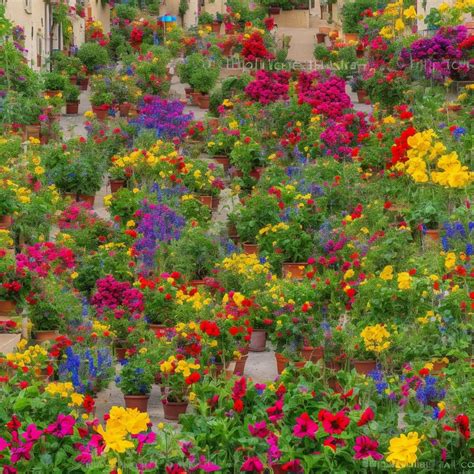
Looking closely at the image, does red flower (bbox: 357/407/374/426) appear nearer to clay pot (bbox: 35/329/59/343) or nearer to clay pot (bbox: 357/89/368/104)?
clay pot (bbox: 35/329/59/343)

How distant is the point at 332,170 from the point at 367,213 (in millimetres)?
1739

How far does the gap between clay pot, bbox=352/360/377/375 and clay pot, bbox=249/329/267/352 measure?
57.7 inches

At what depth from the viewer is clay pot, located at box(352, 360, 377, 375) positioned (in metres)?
13.8

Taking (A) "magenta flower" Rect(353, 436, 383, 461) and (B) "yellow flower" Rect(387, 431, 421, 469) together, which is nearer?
(B) "yellow flower" Rect(387, 431, 421, 469)

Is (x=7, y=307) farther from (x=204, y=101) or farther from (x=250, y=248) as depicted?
(x=204, y=101)

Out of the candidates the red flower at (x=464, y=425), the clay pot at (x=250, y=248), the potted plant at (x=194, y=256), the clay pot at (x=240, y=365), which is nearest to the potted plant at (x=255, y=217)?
the clay pot at (x=250, y=248)

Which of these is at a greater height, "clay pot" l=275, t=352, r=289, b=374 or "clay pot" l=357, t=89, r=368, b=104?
"clay pot" l=357, t=89, r=368, b=104

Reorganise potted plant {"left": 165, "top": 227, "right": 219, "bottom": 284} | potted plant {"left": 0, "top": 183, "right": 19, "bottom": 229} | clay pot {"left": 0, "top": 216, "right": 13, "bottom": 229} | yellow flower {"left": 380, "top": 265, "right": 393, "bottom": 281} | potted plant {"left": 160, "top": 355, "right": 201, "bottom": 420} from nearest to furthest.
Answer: potted plant {"left": 160, "top": 355, "right": 201, "bottom": 420} < yellow flower {"left": 380, "top": 265, "right": 393, "bottom": 281} < potted plant {"left": 0, "top": 183, "right": 19, "bottom": 229} < clay pot {"left": 0, "top": 216, "right": 13, "bottom": 229} < potted plant {"left": 165, "top": 227, "right": 219, "bottom": 284}

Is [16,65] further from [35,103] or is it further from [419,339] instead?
[419,339]

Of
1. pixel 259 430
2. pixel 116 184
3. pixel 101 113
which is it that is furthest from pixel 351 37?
pixel 259 430

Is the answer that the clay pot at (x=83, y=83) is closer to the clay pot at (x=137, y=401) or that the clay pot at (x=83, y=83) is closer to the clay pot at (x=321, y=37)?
the clay pot at (x=321, y=37)

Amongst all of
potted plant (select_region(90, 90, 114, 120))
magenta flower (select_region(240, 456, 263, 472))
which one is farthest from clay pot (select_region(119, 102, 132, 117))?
magenta flower (select_region(240, 456, 263, 472))

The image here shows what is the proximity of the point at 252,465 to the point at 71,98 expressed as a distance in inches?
606

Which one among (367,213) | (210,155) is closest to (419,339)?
(367,213)
